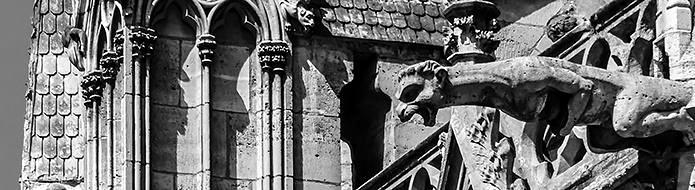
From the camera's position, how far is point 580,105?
19000 mm

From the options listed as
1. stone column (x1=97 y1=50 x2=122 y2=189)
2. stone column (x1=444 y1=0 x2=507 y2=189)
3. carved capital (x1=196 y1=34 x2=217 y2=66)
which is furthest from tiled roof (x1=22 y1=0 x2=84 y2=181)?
stone column (x1=444 y1=0 x2=507 y2=189)

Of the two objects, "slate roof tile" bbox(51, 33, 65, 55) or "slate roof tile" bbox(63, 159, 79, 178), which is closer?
"slate roof tile" bbox(63, 159, 79, 178)

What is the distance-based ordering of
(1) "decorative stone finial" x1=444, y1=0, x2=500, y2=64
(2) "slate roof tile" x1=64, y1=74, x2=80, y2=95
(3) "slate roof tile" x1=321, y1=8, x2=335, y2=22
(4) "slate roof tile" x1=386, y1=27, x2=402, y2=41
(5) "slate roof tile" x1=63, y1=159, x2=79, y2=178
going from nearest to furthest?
(1) "decorative stone finial" x1=444, y1=0, x2=500, y2=64
(3) "slate roof tile" x1=321, y1=8, x2=335, y2=22
(4) "slate roof tile" x1=386, y1=27, x2=402, y2=41
(5) "slate roof tile" x1=63, y1=159, x2=79, y2=178
(2) "slate roof tile" x1=64, y1=74, x2=80, y2=95

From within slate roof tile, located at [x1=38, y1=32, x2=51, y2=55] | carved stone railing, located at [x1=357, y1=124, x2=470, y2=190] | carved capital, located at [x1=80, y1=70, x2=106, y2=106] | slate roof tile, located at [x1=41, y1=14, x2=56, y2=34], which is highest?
slate roof tile, located at [x1=41, y1=14, x2=56, y2=34]

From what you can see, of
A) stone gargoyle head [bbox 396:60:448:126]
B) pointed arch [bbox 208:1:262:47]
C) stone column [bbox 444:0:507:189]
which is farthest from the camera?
pointed arch [bbox 208:1:262:47]

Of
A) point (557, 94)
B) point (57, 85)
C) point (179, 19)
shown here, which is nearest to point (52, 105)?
point (57, 85)

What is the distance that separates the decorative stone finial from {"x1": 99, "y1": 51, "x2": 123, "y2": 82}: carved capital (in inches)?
186

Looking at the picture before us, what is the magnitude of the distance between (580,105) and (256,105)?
8.08m

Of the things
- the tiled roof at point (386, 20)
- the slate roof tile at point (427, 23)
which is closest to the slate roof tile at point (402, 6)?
the tiled roof at point (386, 20)

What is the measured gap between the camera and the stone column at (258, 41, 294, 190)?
86.8 feet

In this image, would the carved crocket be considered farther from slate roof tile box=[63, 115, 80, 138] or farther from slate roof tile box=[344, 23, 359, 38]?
slate roof tile box=[63, 115, 80, 138]

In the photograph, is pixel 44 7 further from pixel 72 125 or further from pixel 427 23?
pixel 427 23

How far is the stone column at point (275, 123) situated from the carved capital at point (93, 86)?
4.35 feet

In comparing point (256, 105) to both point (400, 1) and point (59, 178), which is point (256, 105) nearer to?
point (400, 1)
